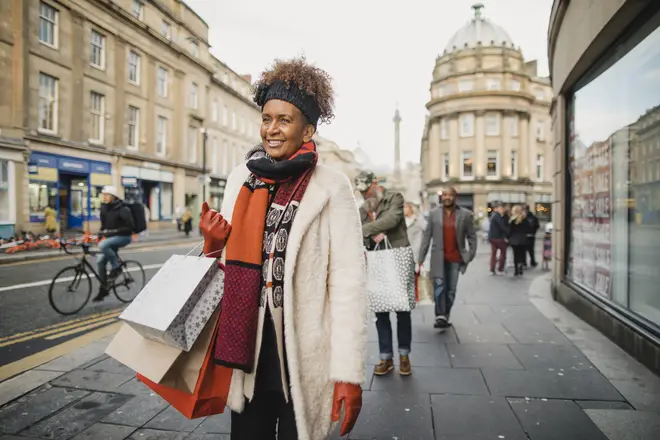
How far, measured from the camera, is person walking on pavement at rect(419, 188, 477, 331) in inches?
226

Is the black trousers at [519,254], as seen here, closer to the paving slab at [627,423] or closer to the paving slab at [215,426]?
the paving slab at [627,423]

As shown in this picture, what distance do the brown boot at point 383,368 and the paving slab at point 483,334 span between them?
4.64 ft

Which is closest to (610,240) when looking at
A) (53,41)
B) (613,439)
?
(613,439)

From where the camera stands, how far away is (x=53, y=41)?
20062 mm

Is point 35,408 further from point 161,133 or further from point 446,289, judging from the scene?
point 161,133

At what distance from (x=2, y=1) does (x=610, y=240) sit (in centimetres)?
2173

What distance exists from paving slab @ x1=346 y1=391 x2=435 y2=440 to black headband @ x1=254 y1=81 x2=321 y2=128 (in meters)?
2.17

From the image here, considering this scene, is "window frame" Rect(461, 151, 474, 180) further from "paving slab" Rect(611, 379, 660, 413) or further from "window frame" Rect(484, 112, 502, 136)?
"paving slab" Rect(611, 379, 660, 413)

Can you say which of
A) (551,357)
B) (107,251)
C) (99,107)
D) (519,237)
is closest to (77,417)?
(551,357)

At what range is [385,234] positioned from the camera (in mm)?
4375

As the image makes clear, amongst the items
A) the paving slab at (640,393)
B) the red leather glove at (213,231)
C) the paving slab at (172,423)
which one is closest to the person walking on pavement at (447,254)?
the paving slab at (640,393)

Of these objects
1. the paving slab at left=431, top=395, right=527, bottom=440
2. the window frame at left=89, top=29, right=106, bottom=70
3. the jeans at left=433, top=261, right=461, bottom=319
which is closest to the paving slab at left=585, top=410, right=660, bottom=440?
the paving slab at left=431, top=395, right=527, bottom=440

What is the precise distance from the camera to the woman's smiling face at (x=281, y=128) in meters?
1.77

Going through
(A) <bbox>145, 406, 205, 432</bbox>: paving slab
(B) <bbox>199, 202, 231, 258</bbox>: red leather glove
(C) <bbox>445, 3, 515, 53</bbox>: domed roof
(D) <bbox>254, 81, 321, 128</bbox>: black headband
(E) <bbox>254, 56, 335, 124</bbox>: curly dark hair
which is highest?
(C) <bbox>445, 3, 515, 53</bbox>: domed roof
